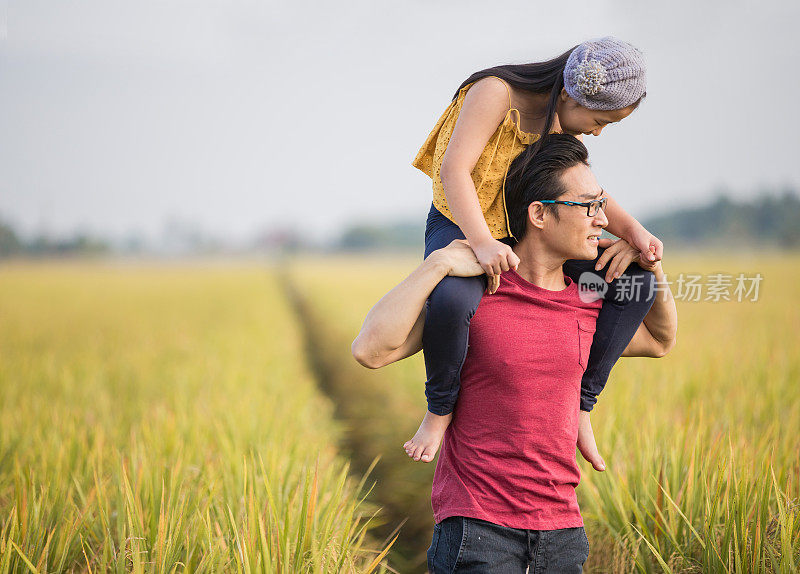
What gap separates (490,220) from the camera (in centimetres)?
154

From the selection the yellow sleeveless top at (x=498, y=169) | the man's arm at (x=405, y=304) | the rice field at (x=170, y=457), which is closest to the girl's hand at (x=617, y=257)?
the yellow sleeveless top at (x=498, y=169)

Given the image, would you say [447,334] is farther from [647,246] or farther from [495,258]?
[647,246]

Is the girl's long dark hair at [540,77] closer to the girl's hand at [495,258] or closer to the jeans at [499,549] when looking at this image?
the girl's hand at [495,258]

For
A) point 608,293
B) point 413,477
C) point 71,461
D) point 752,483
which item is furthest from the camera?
point 413,477

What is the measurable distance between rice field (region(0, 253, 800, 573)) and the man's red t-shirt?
0.39 m

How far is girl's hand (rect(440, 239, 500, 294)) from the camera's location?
133 centimetres

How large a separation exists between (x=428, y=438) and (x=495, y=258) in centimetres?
47

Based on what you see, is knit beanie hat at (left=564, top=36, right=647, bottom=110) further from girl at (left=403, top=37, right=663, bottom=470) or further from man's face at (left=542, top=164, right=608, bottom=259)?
man's face at (left=542, top=164, right=608, bottom=259)

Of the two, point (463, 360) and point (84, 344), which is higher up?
point (463, 360)

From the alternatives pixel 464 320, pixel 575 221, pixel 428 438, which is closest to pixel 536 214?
pixel 575 221

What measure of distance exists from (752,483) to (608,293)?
38.1 inches

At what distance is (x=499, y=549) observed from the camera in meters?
1.37

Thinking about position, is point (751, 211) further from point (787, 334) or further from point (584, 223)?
point (584, 223)

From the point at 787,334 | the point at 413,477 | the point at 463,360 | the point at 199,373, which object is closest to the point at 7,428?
the point at 199,373
